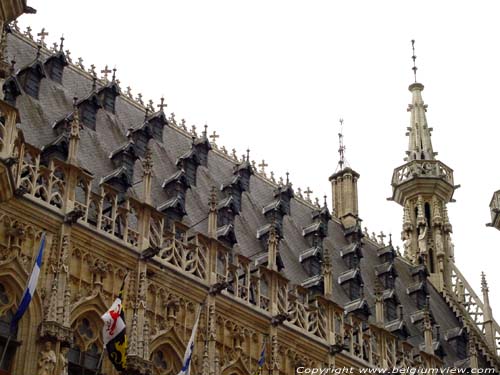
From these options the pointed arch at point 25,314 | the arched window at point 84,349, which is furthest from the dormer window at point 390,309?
the pointed arch at point 25,314

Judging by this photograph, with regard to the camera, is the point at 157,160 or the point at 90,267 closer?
the point at 90,267

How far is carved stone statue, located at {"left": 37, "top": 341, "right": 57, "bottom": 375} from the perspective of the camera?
68.6 ft

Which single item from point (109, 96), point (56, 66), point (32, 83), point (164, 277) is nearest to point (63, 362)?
point (164, 277)

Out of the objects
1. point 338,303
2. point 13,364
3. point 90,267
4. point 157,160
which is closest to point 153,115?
point 157,160

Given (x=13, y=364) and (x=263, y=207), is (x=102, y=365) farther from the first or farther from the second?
(x=263, y=207)

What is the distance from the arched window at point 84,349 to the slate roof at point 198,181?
4432 mm

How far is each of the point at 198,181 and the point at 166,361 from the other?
7868 mm

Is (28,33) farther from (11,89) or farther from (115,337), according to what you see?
(115,337)

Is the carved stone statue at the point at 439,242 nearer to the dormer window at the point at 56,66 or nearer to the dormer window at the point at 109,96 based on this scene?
the dormer window at the point at 109,96

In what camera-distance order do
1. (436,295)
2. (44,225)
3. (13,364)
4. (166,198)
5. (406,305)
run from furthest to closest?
(436,295)
(406,305)
(166,198)
(44,225)
(13,364)

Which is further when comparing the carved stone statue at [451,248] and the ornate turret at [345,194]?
the carved stone statue at [451,248]

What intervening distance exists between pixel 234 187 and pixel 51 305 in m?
10.8

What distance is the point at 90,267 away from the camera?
23062 millimetres

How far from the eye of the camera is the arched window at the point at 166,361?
23719 millimetres
